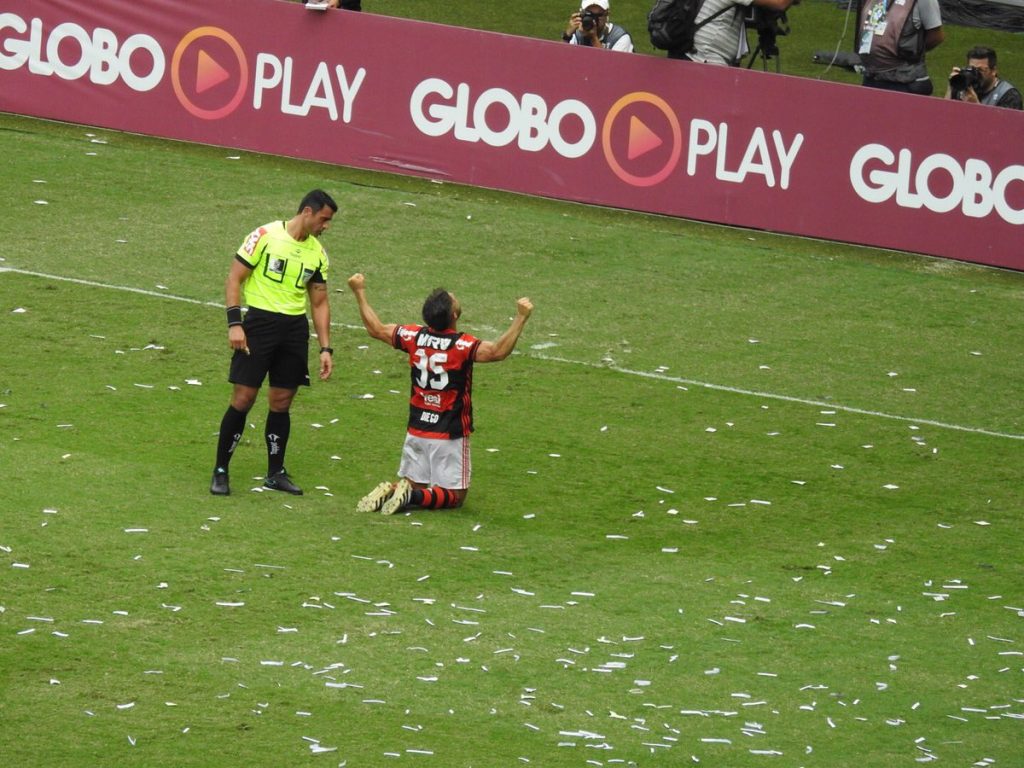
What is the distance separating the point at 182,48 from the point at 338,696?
14180mm

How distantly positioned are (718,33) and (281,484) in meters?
10.8

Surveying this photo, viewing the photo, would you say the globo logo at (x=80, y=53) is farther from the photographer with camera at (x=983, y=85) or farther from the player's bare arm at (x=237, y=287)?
the player's bare arm at (x=237, y=287)

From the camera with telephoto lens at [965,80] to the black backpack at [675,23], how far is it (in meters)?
2.99

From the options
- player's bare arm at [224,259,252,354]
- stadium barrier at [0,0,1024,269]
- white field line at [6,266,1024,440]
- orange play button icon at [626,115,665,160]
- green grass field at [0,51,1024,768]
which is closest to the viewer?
green grass field at [0,51,1024,768]

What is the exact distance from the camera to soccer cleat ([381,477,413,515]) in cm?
1140

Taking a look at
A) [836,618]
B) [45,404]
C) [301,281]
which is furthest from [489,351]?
[45,404]

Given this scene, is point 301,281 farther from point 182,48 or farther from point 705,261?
point 182,48

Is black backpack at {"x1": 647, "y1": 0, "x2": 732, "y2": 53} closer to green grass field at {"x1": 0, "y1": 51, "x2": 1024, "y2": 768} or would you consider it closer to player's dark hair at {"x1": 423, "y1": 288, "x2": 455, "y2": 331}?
green grass field at {"x1": 0, "y1": 51, "x2": 1024, "y2": 768}

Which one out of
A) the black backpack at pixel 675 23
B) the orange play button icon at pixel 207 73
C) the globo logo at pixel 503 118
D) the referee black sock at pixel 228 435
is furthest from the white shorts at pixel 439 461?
the orange play button icon at pixel 207 73

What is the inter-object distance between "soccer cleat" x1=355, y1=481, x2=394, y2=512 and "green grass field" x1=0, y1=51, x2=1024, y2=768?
0.10 metres

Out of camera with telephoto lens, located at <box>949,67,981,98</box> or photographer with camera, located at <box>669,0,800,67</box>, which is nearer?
camera with telephoto lens, located at <box>949,67,981,98</box>

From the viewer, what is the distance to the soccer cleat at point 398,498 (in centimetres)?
1140

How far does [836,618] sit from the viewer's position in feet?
33.4

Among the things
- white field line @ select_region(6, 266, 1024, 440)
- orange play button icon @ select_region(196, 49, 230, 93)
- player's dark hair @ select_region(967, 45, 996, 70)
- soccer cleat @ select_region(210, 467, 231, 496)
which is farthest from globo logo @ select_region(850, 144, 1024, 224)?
soccer cleat @ select_region(210, 467, 231, 496)
